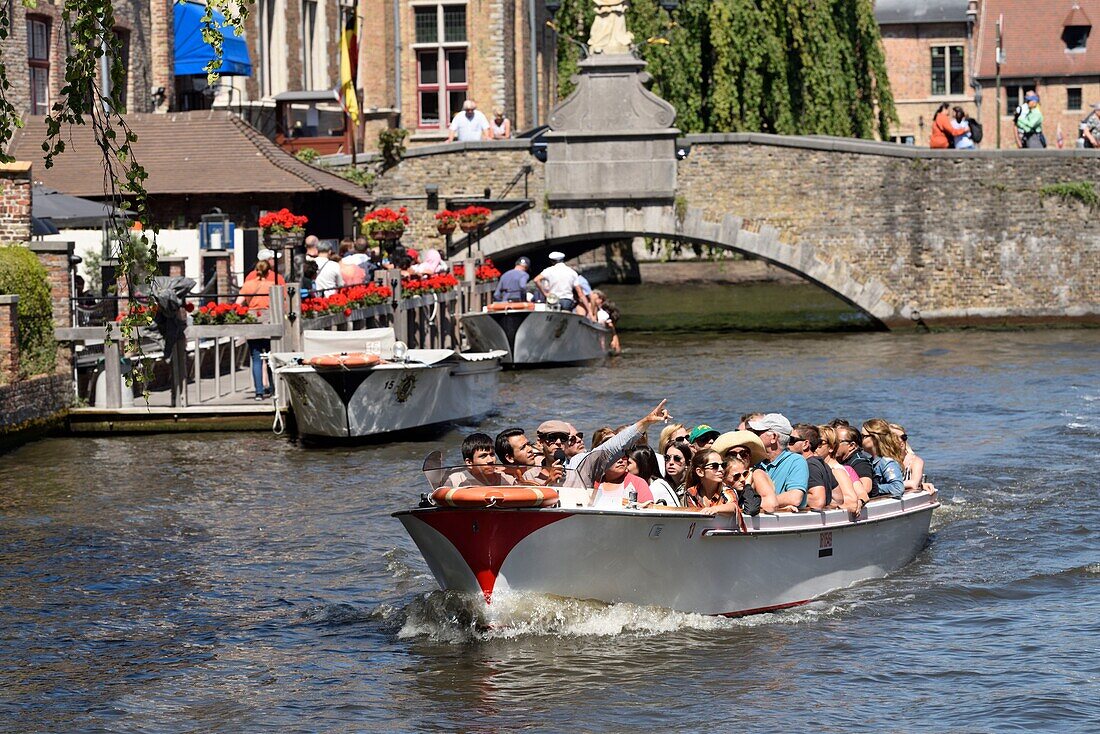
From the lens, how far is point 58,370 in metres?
18.2

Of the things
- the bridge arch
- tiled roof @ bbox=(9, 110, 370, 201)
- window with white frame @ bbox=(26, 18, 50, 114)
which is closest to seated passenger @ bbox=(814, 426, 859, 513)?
tiled roof @ bbox=(9, 110, 370, 201)

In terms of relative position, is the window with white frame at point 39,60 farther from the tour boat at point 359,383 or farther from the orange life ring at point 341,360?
the orange life ring at point 341,360

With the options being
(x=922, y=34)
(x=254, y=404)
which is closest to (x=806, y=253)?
(x=254, y=404)

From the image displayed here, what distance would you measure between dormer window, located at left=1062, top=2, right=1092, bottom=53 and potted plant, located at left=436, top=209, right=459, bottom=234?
3116 cm

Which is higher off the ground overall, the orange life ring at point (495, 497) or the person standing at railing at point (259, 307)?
the person standing at railing at point (259, 307)

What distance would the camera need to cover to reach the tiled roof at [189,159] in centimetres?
2456

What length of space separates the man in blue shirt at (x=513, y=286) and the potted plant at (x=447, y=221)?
2.25 m

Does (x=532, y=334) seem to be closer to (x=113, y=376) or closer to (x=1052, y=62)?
(x=113, y=376)

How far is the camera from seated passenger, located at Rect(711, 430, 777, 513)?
10.8 metres

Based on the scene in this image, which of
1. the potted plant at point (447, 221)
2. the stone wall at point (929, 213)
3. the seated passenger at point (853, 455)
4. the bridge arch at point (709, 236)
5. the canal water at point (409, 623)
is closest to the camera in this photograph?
the canal water at point (409, 623)

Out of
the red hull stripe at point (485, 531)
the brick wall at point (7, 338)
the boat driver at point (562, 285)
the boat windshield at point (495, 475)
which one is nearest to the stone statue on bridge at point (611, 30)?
the boat driver at point (562, 285)

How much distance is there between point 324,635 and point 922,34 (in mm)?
49732

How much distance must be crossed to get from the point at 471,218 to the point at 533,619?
18665mm

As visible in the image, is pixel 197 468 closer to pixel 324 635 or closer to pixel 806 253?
pixel 324 635
